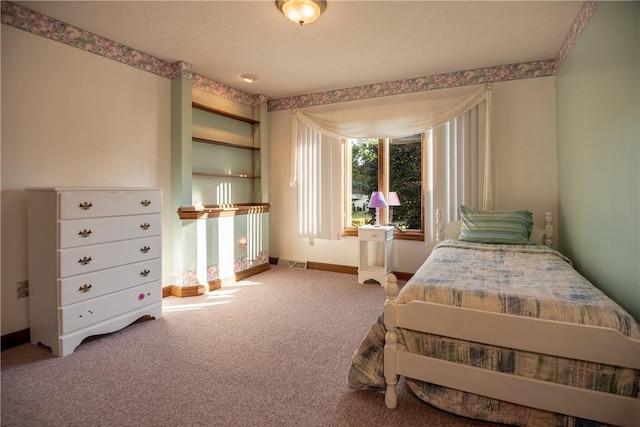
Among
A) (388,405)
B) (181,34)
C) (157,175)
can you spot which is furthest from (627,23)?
(157,175)

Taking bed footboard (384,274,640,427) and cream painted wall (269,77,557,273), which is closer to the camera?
bed footboard (384,274,640,427)

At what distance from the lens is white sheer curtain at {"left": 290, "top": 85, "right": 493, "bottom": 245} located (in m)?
3.67

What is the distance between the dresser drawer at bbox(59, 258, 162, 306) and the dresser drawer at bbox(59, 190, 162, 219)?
0.43 metres

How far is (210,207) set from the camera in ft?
13.4

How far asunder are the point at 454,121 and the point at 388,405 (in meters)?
3.11

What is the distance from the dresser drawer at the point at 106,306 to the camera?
2293 millimetres

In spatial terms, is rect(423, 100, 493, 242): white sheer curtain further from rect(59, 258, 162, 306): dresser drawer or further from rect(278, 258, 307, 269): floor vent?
rect(59, 258, 162, 306): dresser drawer

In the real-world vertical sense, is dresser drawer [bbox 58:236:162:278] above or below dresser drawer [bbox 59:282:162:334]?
above

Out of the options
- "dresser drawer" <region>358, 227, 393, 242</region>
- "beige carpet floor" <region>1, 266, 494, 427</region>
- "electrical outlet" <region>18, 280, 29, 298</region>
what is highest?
"dresser drawer" <region>358, 227, 393, 242</region>

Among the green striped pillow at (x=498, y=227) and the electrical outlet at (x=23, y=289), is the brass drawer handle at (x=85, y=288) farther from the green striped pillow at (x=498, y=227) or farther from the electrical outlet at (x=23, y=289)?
the green striped pillow at (x=498, y=227)

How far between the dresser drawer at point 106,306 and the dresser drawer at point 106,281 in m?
0.04

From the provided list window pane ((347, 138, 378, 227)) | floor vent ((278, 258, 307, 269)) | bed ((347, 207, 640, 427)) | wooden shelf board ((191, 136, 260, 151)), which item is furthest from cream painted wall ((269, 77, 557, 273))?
wooden shelf board ((191, 136, 260, 151))

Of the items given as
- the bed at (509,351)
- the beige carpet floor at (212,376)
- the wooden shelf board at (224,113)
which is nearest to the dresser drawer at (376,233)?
the beige carpet floor at (212,376)

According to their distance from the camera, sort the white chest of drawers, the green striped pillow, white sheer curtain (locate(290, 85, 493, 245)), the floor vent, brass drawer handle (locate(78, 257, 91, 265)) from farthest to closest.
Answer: the floor vent → white sheer curtain (locate(290, 85, 493, 245)) → the green striped pillow → brass drawer handle (locate(78, 257, 91, 265)) → the white chest of drawers
